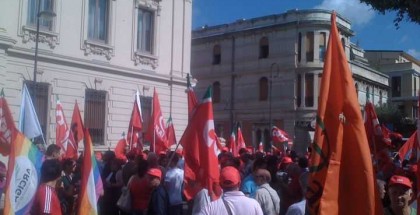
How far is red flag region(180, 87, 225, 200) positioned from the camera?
5.98 meters

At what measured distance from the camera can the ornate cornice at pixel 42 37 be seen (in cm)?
1791

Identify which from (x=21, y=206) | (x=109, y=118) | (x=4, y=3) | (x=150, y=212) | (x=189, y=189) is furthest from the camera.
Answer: (x=109, y=118)

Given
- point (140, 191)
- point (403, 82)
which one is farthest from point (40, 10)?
point (403, 82)

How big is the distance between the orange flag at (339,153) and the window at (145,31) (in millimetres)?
18497

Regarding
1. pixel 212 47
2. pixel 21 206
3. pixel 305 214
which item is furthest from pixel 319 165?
pixel 212 47

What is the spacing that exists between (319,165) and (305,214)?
1.14 meters

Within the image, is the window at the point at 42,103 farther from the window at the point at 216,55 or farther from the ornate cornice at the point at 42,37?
the window at the point at 216,55

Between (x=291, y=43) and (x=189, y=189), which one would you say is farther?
(x=291, y=43)

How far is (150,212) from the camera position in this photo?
7.29 metres

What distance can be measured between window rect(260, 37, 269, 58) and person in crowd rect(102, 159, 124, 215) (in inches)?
1237

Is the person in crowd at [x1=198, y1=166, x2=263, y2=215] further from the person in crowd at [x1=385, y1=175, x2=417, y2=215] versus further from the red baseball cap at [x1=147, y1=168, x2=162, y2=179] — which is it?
the red baseball cap at [x1=147, y1=168, x2=162, y2=179]

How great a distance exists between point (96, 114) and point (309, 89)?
21.5m

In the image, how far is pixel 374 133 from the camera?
32.5 feet

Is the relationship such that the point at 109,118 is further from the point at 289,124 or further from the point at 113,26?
the point at 289,124
